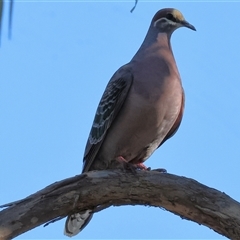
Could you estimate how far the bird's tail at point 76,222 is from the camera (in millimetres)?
4504

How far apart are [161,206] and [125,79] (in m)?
1.46

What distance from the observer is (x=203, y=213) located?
3686 mm

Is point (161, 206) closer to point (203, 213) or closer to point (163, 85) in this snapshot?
point (203, 213)

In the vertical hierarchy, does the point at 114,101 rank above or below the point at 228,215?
above

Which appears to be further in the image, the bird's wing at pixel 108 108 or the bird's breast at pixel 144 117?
the bird's wing at pixel 108 108

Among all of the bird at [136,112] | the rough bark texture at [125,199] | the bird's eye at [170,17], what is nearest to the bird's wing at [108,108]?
the bird at [136,112]

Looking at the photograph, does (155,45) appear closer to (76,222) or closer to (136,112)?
(136,112)

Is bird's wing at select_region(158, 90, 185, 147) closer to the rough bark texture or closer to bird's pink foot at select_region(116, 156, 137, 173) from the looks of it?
bird's pink foot at select_region(116, 156, 137, 173)

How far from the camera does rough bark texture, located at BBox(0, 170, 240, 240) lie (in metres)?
3.54

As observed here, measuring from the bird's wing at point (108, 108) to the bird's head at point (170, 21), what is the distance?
0.76 m

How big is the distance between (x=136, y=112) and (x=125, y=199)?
1103mm

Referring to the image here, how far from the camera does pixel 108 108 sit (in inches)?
199

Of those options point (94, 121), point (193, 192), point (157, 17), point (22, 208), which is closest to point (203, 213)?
Answer: point (193, 192)

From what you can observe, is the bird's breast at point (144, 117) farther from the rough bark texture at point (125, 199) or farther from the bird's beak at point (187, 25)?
the rough bark texture at point (125, 199)
